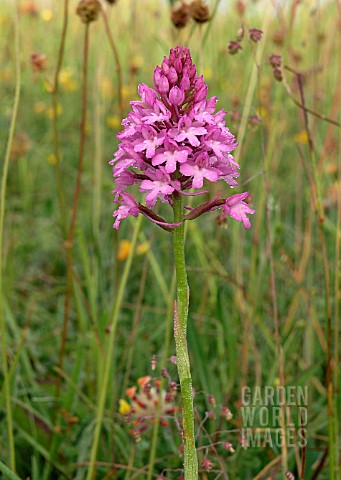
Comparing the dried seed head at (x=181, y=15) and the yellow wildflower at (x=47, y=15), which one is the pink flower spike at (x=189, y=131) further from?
the yellow wildflower at (x=47, y=15)

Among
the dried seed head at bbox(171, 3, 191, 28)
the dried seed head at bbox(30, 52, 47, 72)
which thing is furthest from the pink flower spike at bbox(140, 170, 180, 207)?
the dried seed head at bbox(30, 52, 47, 72)

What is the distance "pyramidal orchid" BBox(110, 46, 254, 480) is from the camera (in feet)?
2.54

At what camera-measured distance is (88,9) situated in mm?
1422

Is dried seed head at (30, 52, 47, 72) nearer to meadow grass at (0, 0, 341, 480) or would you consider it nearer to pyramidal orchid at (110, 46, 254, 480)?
meadow grass at (0, 0, 341, 480)

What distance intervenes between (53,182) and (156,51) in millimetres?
1376

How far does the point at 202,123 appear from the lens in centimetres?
79

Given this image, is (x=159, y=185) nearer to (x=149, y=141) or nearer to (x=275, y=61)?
(x=149, y=141)

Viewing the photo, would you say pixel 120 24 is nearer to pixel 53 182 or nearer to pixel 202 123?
pixel 53 182

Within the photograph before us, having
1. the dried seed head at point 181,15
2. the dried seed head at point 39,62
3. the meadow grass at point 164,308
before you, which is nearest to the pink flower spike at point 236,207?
the meadow grass at point 164,308

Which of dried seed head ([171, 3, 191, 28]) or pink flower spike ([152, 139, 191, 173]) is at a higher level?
dried seed head ([171, 3, 191, 28])

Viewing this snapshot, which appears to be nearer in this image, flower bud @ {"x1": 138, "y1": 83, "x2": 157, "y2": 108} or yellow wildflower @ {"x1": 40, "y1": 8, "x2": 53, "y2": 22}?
flower bud @ {"x1": 138, "y1": 83, "x2": 157, "y2": 108}

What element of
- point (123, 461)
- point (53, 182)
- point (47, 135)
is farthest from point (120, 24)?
point (123, 461)

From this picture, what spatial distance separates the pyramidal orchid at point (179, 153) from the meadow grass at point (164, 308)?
0.25 m

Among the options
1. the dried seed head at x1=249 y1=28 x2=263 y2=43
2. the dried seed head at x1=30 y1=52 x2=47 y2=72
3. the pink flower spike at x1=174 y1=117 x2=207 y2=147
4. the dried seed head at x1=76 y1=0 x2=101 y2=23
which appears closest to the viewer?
the pink flower spike at x1=174 y1=117 x2=207 y2=147
